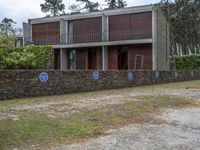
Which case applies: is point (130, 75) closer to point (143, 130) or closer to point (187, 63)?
point (143, 130)

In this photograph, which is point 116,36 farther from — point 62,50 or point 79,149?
point 79,149

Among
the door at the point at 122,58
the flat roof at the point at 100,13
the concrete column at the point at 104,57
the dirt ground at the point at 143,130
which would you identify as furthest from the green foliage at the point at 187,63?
the dirt ground at the point at 143,130

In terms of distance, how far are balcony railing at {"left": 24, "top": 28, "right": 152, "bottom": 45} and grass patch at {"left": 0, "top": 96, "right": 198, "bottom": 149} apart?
21333mm

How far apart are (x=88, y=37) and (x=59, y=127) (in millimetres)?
26997

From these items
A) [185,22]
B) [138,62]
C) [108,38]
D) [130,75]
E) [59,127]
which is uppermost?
[185,22]

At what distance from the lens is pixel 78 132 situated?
23.7 ft

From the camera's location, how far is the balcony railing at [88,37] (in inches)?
1237

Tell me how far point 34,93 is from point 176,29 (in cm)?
4106

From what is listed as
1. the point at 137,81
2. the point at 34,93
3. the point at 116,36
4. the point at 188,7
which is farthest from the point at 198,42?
the point at 34,93

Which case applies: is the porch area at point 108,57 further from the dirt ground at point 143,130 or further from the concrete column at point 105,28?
the dirt ground at point 143,130

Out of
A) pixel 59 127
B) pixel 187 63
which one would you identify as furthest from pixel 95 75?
pixel 187 63

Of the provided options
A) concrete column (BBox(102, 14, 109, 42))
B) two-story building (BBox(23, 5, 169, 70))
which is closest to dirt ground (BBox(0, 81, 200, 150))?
two-story building (BBox(23, 5, 169, 70))

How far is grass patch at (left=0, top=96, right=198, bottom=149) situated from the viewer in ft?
21.1

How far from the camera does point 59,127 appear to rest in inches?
297
